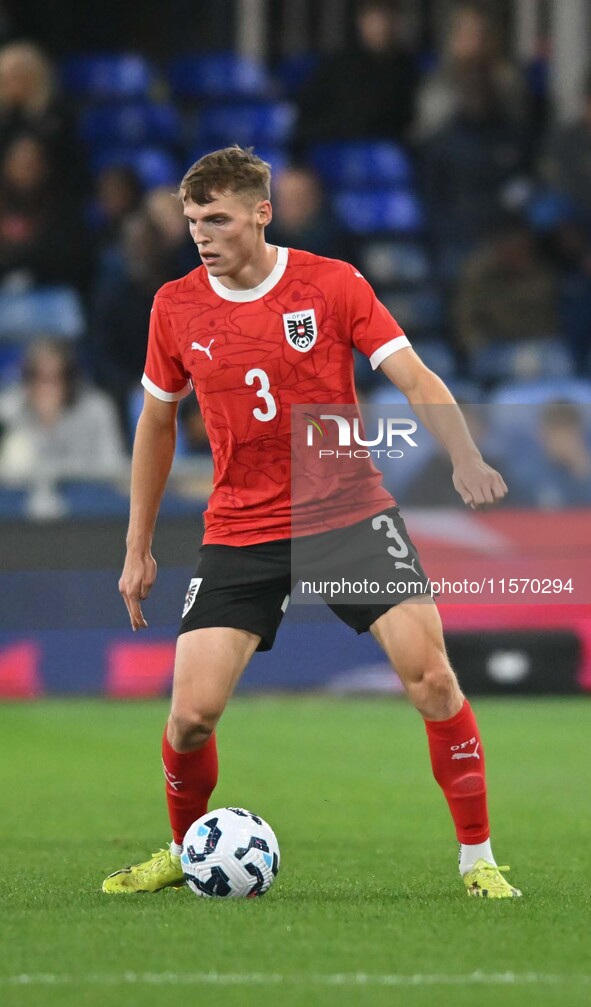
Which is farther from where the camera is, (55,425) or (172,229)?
(172,229)

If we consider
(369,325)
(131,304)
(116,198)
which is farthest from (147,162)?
(369,325)

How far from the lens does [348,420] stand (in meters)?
5.05

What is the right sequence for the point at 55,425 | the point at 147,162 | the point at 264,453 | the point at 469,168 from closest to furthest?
the point at 264,453 → the point at 55,425 → the point at 469,168 → the point at 147,162

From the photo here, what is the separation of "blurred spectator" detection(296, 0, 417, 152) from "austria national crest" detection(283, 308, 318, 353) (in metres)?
9.74

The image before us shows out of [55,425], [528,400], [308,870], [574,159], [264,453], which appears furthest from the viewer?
[574,159]

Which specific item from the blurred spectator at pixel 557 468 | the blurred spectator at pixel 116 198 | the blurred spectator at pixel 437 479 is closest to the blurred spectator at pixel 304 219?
the blurred spectator at pixel 116 198

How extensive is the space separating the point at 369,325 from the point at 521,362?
7.91 meters

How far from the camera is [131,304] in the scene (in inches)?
492

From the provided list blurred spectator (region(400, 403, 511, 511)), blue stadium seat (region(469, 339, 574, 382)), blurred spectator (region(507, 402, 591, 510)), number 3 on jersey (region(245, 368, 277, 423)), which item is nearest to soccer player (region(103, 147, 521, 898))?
number 3 on jersey (region(245, 368, 277, 423))

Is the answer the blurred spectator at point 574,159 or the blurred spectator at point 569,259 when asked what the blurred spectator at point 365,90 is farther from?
the blurred spectator at point 569,259

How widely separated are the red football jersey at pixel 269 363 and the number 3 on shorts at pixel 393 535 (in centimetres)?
4

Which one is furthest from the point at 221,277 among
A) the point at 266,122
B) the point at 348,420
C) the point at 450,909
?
the point at 266,122

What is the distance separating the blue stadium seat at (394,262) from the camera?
14156mm

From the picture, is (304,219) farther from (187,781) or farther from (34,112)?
(187,781)
